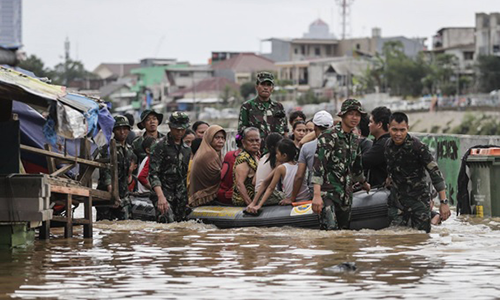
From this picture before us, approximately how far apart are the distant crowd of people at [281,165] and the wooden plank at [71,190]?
104 cm

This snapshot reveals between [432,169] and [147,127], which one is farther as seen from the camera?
[147,127]

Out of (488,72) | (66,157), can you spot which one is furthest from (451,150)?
(488,72)

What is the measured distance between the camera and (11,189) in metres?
12.9

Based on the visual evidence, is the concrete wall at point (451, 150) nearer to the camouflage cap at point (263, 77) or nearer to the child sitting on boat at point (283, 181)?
the camouflage cap at point (263, 77)

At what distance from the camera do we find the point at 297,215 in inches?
586

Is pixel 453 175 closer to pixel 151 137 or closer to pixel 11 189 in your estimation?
pixel 151 137

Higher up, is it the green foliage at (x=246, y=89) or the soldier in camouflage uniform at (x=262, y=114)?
the green foliage at (x=246, y=89)

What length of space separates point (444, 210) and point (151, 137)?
5.49 metres

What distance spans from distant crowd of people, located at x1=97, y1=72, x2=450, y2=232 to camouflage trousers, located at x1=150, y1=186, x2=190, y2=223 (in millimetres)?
14

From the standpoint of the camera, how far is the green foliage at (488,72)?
313ft

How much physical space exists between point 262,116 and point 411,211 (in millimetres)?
3137

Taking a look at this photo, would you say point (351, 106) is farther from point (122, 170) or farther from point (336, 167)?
point (122, 170)

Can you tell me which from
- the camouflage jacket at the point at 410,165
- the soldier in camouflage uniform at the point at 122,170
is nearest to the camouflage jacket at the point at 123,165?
the soldier in camouflage uniform at the point at 122,170

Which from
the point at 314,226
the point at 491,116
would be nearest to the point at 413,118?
the point at 491,116
